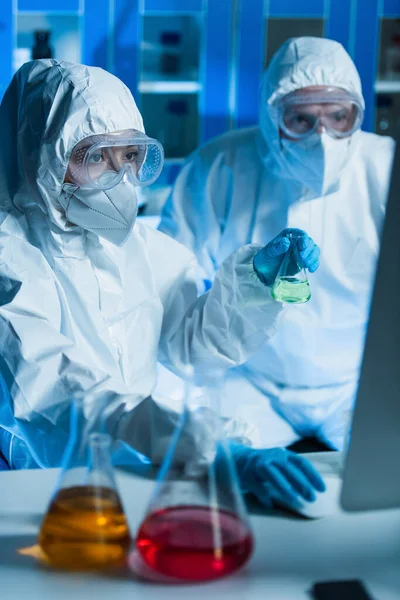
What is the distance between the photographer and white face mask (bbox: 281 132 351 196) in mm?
2215

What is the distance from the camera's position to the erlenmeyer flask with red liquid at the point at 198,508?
0.78 metres

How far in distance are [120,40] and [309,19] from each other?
1018mm

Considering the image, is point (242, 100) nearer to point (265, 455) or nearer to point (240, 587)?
point (265, 455)

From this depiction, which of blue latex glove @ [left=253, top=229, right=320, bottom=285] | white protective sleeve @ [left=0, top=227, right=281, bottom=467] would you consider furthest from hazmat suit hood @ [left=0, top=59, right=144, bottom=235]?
blue latex glove @ [left=253, top=229, right=320, bottom=285]

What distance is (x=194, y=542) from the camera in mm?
769

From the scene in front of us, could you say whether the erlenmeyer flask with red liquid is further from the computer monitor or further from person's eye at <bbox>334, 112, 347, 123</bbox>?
person's eye at <bbox>334, 112, 347, 123</bbox>

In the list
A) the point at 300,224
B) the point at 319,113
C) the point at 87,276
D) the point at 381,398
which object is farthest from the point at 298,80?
the point at 381,398

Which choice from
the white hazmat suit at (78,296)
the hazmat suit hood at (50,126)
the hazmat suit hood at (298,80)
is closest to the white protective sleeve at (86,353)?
the white hazmat suit at (78,296)

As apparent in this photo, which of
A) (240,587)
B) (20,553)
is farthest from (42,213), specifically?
(240,587)

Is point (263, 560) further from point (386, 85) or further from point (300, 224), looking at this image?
point (386, 85)

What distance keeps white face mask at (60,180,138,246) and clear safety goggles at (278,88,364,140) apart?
748 millimetres

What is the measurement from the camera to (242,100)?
4133 millimetres

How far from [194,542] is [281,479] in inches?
10.0

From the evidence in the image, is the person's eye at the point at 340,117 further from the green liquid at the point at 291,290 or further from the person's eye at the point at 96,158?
the person's eye at the point at 96,158
